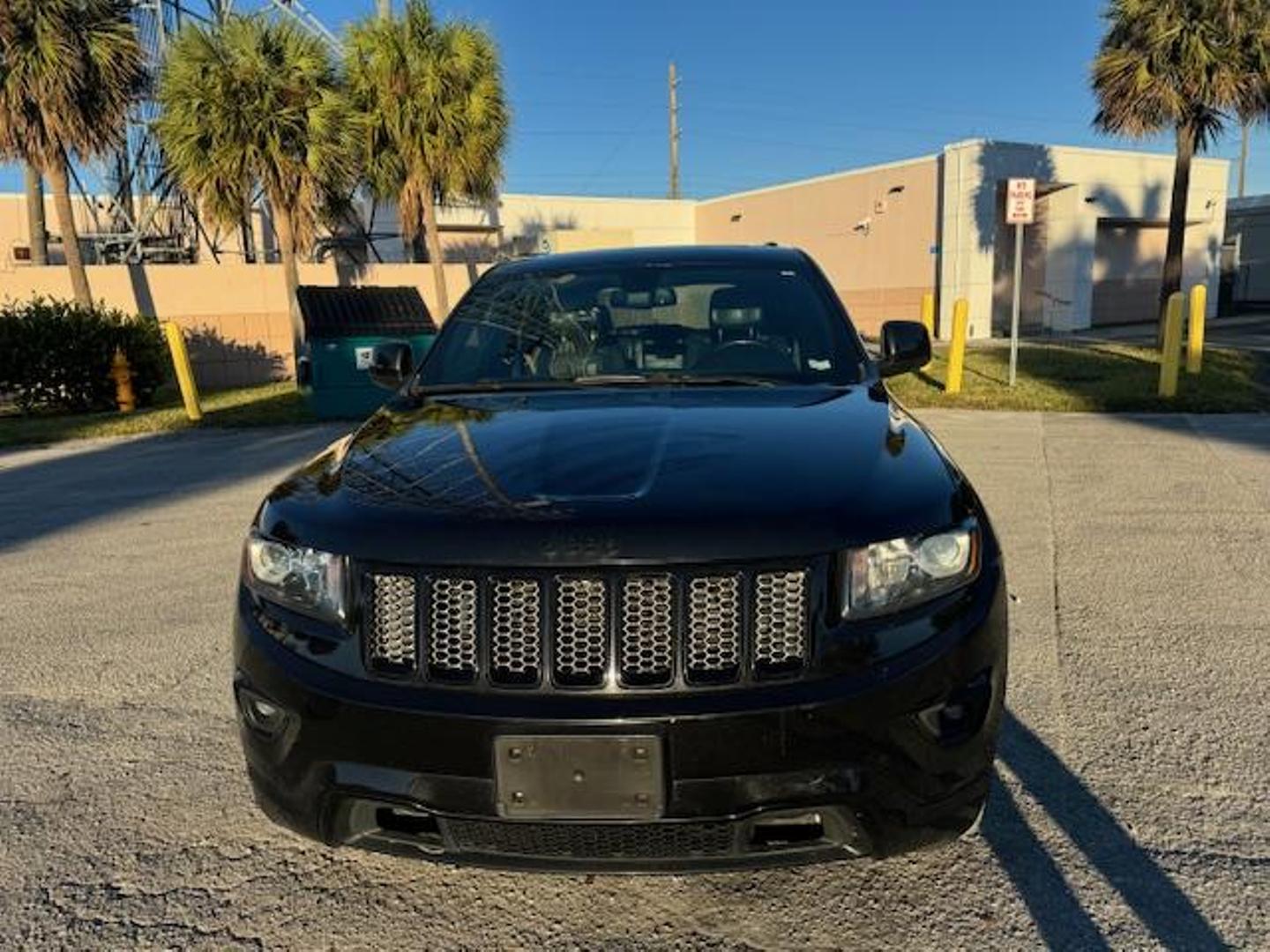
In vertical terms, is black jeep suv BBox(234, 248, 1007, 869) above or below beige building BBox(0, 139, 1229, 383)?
below

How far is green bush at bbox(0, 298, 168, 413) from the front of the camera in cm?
1323

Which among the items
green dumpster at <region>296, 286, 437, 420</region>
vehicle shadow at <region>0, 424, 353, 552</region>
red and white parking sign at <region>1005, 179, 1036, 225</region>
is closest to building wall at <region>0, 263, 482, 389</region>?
green dumpster at <region>296, 286, 437, 420</region>

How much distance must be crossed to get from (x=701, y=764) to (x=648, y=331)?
206 cm

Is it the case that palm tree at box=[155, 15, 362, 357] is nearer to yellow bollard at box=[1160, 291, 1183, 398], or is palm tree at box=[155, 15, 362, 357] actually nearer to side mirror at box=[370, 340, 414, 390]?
yellow bollard at box=[1160, 291, 1183, 398]

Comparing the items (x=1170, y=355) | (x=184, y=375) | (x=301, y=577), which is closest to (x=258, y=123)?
(x=184, y=375)

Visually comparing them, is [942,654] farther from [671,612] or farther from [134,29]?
[134,29]

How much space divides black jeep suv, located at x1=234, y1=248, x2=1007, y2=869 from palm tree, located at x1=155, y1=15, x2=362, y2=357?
14.6 meters

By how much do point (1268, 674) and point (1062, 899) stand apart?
1947mm

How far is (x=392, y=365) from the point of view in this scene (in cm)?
391

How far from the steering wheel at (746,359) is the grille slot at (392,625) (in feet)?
5.25

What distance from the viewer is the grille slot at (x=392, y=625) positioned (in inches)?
83.1

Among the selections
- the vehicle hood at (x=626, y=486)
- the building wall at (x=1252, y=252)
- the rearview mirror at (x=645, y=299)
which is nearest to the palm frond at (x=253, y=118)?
the rearview mirror at (x=645, y=299)

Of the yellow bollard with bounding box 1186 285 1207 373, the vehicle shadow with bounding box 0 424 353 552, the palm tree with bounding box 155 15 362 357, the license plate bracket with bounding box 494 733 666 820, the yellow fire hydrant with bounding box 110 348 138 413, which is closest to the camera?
the license plate bracket with bounding box 494 733 666 820

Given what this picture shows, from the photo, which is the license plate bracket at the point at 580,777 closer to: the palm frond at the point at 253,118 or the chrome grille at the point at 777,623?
the chrome grille at the point at 777,623
